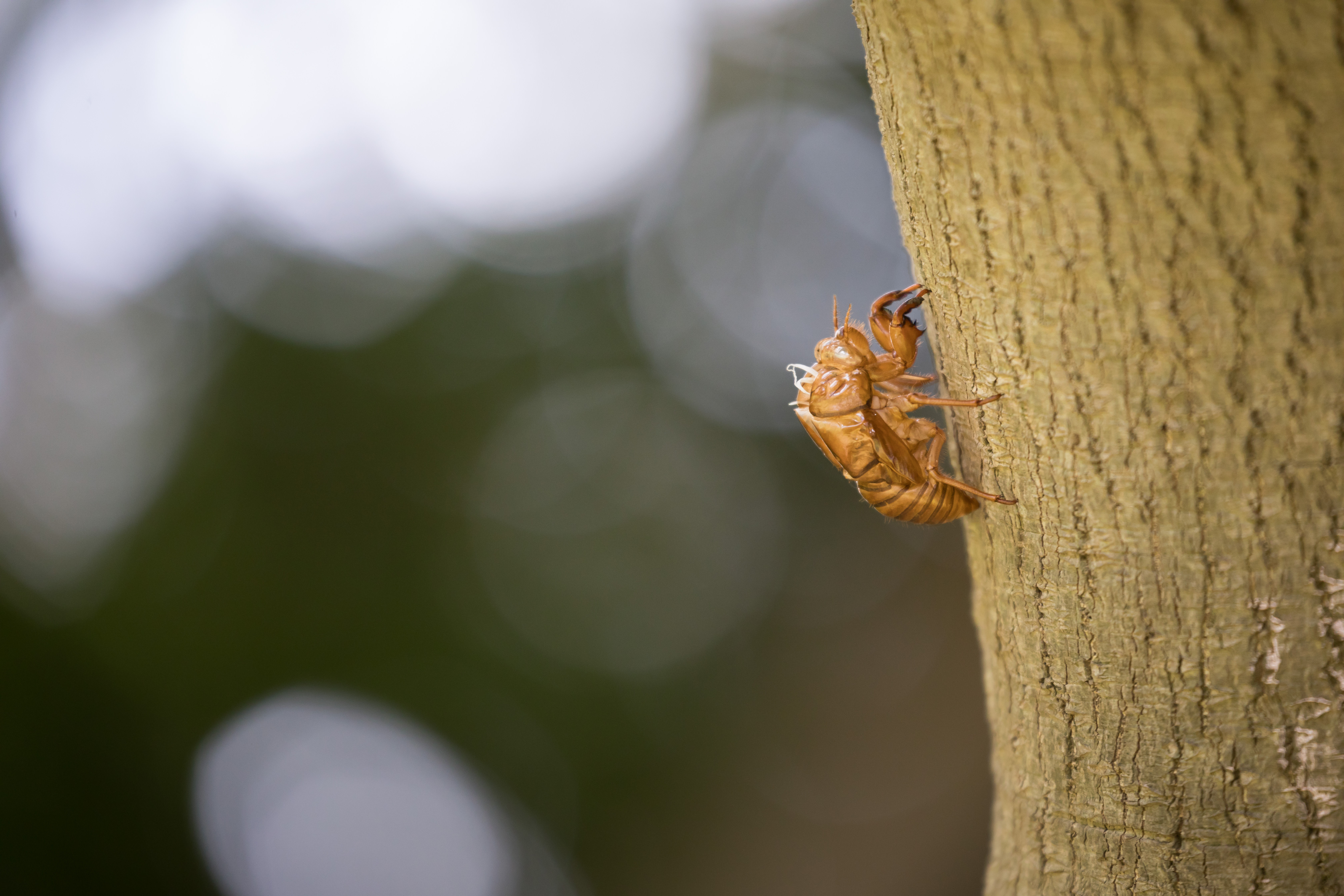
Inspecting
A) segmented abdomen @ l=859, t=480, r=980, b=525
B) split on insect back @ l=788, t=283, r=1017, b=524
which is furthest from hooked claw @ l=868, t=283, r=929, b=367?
segmented abdomen @ l=859, t=480, r=980, b=525

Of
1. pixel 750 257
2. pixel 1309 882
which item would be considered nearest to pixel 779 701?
pixel 750 257

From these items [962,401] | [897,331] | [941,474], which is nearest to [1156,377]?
[962,401]

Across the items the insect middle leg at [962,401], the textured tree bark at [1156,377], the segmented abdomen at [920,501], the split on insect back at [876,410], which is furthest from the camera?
the split on insect back at [876,410]

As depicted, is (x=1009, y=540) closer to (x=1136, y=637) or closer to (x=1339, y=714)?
(x=1136, y=637)

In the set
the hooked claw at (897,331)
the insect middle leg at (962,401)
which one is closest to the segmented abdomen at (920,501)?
the insect middle leg at (962,401)

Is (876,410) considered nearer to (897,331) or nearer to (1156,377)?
(897,331)

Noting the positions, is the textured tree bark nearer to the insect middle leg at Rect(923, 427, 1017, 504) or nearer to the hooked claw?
the insect middle leg at Rect(923, 427, 1017, 504)

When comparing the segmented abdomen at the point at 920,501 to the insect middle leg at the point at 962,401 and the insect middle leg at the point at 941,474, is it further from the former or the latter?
the insect middle leg at the point at 962,401
